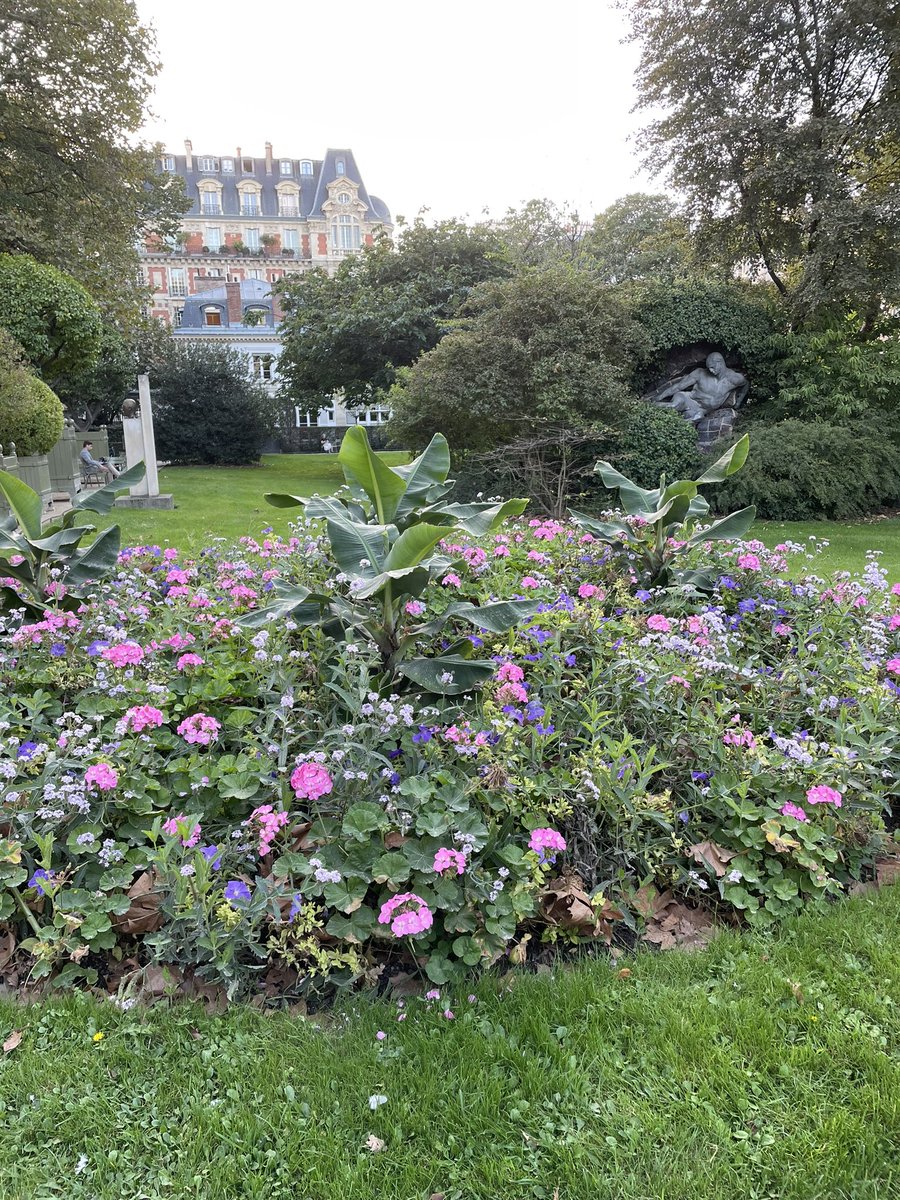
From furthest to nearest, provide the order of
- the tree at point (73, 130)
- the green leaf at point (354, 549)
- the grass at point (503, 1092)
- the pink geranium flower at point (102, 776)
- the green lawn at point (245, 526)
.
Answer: the tree at point (73, 130)
the green lawn at point (245, 526)
the green leaf at point (354, 549)
the pink geranium flower at point (102, 776)
the grass at point (503, 1092)

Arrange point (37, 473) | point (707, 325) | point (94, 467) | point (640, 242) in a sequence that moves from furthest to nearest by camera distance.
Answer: point (640, 242) < point (94, 467) < point (707, 325) < point (37, 473)

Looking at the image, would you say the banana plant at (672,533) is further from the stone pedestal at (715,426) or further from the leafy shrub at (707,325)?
the stone pedestal at (715,426)

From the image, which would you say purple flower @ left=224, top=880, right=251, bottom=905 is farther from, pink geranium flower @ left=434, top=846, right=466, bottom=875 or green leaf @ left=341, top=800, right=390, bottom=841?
pink geranium flower @ left=434, top=846, right=466, bottom=875

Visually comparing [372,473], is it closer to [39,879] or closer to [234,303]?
[39,879]

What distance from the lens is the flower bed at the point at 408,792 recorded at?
2.01 metres

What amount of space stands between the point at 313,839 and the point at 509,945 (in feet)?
2.10

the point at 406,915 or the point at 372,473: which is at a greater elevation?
the point at 372,473

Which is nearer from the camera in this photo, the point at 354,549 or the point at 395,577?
the point at 395,577

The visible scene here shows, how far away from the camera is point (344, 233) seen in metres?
64.2

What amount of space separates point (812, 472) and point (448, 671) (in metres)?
10.8

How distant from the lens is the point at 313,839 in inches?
84.7

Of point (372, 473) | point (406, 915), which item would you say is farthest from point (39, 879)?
point (372, 473)

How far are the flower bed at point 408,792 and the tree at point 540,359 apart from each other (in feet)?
28.7

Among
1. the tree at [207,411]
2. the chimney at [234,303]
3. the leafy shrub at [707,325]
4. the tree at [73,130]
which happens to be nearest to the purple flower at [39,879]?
the leafy shrub at [707,325]
